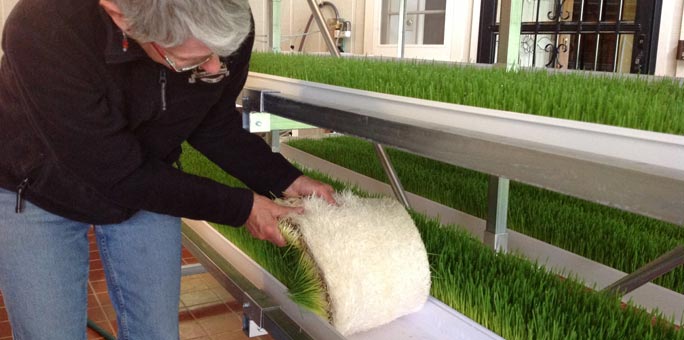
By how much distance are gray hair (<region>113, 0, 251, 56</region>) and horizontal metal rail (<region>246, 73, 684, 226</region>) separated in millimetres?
290

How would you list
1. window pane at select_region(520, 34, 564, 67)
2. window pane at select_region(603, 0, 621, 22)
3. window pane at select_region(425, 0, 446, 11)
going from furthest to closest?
window pane at select_region(425, 0, 446, 11)
window pane at select_region(520, 34, 564, 67)
window pane at select_region(603, 0, 621, 22)

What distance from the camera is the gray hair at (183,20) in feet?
2.77

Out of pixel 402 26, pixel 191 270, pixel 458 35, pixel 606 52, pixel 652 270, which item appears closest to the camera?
pixel 652 270

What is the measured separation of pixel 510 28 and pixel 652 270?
61cm

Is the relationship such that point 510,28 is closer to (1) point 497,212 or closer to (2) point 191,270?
(1) point 497,212

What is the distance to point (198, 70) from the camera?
1.06 meters

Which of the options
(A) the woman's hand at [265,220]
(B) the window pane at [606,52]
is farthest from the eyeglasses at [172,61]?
(B) the window pane at [606,52]

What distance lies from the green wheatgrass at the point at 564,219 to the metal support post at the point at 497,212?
8.0 inches

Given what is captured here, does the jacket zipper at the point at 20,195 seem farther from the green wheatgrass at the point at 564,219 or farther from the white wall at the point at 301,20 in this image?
the white wall at the point at 301,20

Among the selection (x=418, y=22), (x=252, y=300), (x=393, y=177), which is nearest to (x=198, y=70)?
(x=252, y=300)

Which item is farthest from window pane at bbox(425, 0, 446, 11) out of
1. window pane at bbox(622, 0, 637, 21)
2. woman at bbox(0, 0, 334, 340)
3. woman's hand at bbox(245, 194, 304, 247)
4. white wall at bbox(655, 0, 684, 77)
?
woman's hand at bbox(245, 194, 304, 247)

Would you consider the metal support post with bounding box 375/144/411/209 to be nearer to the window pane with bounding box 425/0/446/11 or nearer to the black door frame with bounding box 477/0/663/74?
the black door frame with bounding box 477/0/663/74

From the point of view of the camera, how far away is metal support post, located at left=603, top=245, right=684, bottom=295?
128 cm

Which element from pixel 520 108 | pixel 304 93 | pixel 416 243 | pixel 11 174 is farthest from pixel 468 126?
pixel 11 174
